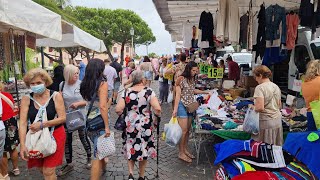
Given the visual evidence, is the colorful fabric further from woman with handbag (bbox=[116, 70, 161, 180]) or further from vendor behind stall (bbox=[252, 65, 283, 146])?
woman with handbag (bbox=[116, 70, 161, 180])

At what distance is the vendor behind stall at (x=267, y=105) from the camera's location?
4082 millimetres

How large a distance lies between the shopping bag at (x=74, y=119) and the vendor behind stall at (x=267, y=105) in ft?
8.57

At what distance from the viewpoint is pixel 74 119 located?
4168mm

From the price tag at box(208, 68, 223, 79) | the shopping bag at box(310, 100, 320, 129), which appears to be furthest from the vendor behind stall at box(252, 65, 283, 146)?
the price tag at box(208, 68, 223, 79)

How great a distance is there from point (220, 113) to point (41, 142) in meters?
3.74

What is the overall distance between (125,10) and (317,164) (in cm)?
4578

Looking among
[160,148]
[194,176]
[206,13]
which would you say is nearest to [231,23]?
[206,13]

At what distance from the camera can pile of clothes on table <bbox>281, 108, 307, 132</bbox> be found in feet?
15.5

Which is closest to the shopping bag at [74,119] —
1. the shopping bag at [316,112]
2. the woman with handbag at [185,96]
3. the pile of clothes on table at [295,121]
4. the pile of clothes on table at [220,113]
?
the woman with handbag at [185,96]

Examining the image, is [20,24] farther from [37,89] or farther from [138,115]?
[138,115]

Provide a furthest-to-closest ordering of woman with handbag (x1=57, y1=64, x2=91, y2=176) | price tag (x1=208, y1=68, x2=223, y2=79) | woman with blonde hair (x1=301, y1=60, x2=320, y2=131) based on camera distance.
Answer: price tag (x1=208, y1=68, x2=223, y2=79)
woman with handbag (x1=57, y1=64, x2=91, y2=176)
woman with blonde hair (x1=301, y1=60, x2=320, y2=131)

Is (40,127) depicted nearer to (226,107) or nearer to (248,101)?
(226,107)

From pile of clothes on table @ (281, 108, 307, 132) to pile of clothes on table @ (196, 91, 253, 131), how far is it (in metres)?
0.77

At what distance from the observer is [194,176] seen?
451cm
